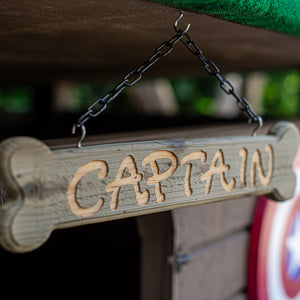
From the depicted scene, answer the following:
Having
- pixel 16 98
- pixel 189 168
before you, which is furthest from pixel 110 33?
pixel 16 98

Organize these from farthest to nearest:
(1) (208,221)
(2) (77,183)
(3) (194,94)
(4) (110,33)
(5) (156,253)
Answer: (3) (194,94), (1) (208,221), (5) (156,253), (4) (110,33), (2) (77,183)

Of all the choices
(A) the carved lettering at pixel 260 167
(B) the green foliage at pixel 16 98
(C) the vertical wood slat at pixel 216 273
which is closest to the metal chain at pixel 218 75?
(A) the carved lettering at pixel 260 167

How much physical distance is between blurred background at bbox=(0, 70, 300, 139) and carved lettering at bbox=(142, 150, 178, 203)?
1.01 metres

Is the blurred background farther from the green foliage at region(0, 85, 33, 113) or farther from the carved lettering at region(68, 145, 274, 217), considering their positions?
the carved lettering at region(68, 145, 274, 217)

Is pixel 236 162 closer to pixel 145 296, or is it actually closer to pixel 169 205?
pixel 169 205

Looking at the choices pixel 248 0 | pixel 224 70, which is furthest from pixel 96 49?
pixel 224 70

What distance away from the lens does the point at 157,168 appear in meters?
0.83

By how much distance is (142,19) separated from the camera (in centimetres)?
95

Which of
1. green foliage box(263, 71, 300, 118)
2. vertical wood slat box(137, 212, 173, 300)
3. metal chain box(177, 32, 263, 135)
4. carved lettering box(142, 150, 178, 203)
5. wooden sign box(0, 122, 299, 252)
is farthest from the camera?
green foliage box(263, 71, 300, 118)

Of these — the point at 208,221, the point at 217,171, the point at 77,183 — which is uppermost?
the point at 208,221

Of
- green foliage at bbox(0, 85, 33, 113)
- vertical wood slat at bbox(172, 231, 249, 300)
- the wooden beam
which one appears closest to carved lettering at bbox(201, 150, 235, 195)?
the wooden beam

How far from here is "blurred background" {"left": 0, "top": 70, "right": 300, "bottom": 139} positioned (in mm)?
2229

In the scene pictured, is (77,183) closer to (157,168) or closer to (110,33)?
(157,168)

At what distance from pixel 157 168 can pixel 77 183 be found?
0.57 feet
